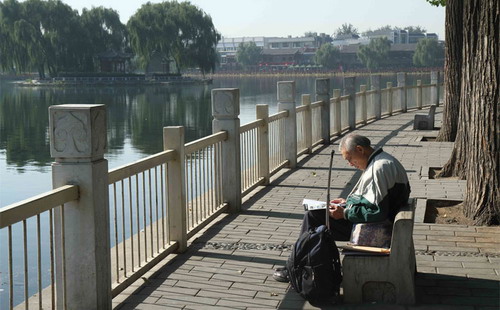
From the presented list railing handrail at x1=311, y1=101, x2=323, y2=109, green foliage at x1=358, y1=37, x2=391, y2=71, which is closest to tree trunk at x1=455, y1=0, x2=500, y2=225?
railing handrail at x1=311, y1=101, x2=323, y2=109

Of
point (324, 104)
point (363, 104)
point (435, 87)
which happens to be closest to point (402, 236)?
point (324, 104)

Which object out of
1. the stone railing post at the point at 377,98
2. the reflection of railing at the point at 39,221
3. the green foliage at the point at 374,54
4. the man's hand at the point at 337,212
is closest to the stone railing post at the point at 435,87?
the stone railing post at the point at 377,98

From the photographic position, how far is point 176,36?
314 ft

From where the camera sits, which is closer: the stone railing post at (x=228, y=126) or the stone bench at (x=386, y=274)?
the stone bench at (x=386, y=274)

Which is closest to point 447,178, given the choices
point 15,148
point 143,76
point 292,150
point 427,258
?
point 292,150

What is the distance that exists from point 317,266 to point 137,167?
1.67m

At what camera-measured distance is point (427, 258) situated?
724 centimetres

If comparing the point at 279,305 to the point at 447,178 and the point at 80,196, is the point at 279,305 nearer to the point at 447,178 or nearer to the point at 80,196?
the point at 80,196

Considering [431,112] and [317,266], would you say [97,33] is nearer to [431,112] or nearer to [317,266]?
[431,112]

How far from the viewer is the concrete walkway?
19.8 feet

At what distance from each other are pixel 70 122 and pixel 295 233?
383 centimetres

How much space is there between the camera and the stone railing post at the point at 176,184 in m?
7.44

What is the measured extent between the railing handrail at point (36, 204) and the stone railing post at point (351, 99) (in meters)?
16.5

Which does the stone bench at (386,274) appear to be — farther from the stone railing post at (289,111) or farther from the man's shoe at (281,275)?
the stone railing post at (289,111)
